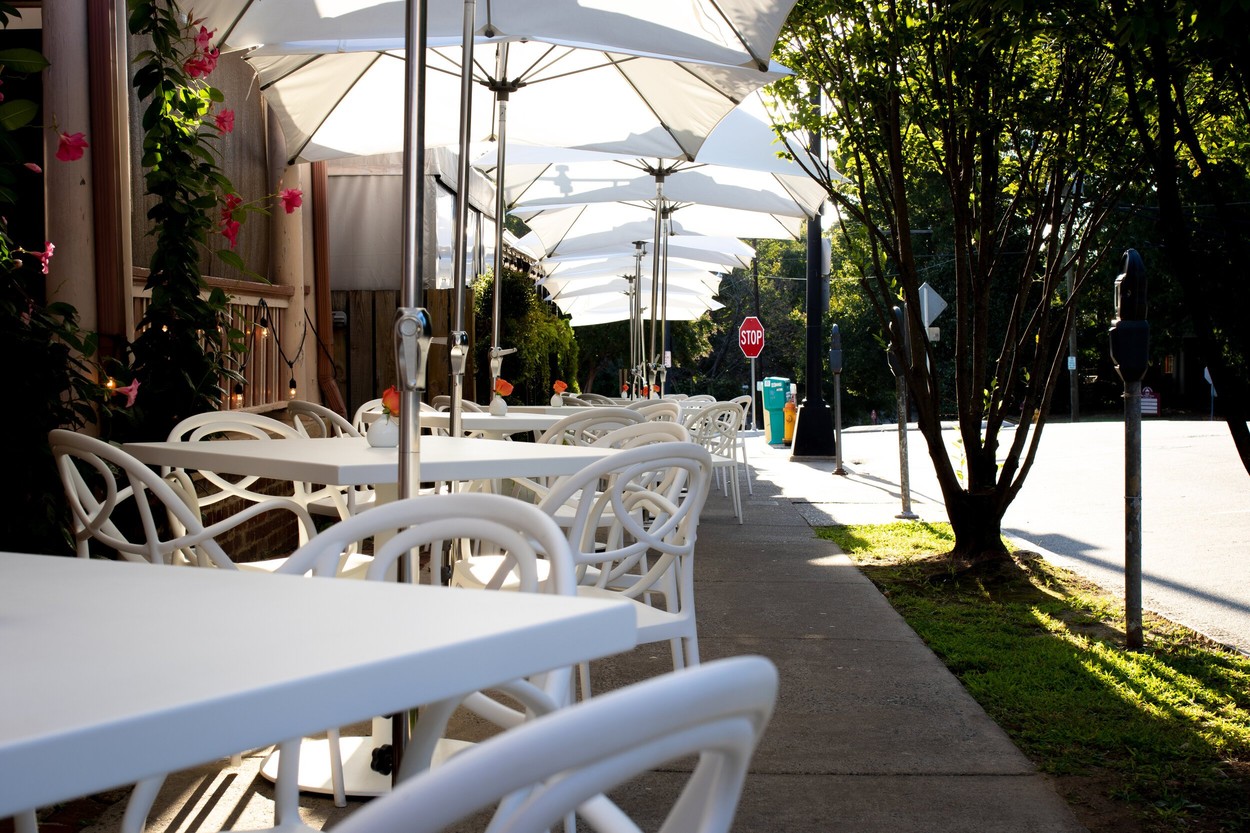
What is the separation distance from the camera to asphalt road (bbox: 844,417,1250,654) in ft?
20.4

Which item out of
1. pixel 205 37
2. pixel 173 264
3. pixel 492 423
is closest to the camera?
pixel 205 37

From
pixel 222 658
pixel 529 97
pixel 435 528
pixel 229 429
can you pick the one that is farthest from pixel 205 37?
pixel 222 658

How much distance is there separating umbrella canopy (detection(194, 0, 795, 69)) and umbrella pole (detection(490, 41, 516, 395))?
2.87 ft

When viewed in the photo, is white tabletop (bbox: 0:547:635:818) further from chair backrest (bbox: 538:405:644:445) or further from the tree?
the tree

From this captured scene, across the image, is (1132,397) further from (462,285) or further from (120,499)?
(120,499)

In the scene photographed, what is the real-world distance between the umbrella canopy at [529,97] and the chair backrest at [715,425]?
6.44 ft

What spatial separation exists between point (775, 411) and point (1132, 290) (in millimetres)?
16308

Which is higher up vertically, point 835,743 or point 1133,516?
point 1133,516

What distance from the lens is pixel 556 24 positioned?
4.66 meters

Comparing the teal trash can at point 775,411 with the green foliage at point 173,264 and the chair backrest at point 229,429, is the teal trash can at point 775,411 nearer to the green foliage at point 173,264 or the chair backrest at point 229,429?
the green foliage at point 173,264

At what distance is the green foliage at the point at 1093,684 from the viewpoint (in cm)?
350

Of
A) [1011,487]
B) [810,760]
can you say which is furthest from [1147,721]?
[1011,487]

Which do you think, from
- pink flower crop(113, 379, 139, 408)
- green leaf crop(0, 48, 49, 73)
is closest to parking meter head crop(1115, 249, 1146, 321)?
pink flower crop(113, 379, 139, 408)

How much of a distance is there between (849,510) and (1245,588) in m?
3.89
